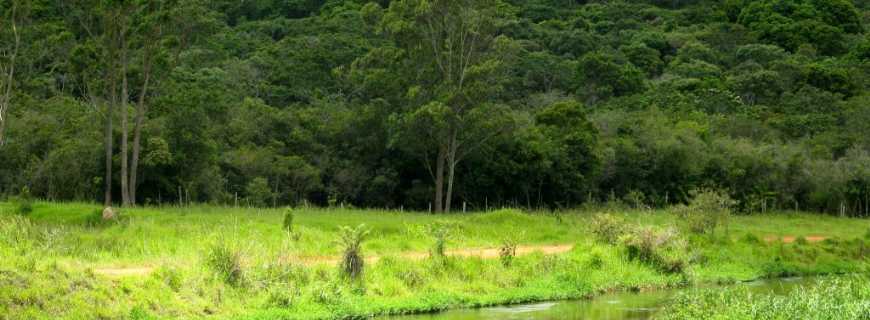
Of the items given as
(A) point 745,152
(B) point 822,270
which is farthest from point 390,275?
(A) point 745,152

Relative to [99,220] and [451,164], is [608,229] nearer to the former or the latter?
[99,220]

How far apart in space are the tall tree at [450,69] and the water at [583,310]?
21.9 m

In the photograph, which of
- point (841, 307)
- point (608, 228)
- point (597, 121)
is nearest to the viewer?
point (841, 307)

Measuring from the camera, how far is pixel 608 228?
3259 centimetres

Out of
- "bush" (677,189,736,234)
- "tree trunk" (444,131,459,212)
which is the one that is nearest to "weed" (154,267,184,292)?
"bush" (677,189,736,234)

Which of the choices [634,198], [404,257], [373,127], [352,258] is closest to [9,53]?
[373,127]

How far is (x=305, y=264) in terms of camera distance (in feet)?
82.7

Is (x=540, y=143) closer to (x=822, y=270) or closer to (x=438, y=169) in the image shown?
(x=438, y=169)

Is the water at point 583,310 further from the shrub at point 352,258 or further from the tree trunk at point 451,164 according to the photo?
the tree trunk at point 451,164

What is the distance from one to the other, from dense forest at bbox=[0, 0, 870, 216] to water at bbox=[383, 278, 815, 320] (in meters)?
21.8

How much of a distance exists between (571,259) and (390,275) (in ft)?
22.5

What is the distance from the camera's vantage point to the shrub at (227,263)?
23.0 metres

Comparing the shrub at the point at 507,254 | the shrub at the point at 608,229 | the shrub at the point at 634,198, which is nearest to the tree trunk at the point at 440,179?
the shrub at the point at 634,198

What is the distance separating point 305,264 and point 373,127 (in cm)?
2937
